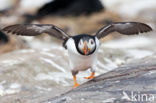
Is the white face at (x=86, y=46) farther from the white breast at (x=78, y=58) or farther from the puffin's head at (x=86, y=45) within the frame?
the white breast at (x=78, y=58)

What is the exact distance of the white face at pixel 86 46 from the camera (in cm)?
498

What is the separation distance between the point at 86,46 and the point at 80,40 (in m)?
0.14

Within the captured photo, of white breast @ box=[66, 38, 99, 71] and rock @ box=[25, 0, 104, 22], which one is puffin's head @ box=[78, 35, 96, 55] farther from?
rock @ box=[25, 0, 104, 22]

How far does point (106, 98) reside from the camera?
416cm

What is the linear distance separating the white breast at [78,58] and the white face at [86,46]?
0.12 m

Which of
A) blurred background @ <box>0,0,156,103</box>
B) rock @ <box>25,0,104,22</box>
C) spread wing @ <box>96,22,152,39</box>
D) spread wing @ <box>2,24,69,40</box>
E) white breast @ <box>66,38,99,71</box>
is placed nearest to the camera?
white breast @ <box>66,38,99,71</box>

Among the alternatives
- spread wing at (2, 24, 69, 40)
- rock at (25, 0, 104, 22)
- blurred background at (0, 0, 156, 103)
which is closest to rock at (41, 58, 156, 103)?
blurred background at (0, 0, 156, 103)

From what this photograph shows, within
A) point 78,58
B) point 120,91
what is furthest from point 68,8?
point 120,91

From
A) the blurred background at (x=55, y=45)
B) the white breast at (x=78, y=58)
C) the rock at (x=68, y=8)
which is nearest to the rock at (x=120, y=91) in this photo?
the white breast at (x=78, y=58)

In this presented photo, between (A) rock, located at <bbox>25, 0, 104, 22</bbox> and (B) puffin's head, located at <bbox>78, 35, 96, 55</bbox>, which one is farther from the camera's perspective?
(A) rock, located at <bbox>25, 0, 104, 22</bbox>

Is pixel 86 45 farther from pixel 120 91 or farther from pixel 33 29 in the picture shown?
pixel 33 29

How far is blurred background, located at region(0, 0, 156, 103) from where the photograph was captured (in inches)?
286

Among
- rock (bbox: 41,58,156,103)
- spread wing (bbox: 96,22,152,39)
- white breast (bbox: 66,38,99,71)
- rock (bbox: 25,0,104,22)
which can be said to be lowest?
rock (bbox: 41,58,156,103)

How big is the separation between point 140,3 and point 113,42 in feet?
13.2
